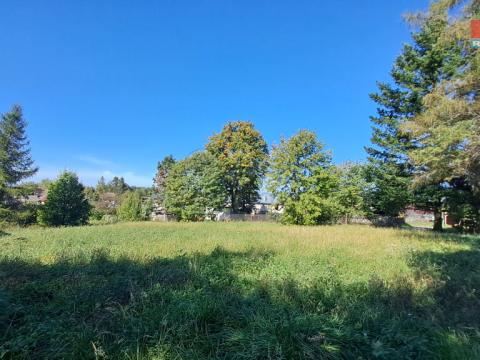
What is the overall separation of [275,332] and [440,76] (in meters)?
22.8

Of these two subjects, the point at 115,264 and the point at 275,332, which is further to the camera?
the point at 115,264

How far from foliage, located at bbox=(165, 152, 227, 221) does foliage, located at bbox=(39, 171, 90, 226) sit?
30.3 feet

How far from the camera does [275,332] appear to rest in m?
3.19

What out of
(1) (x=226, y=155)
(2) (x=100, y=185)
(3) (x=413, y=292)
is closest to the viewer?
(3) (x=413, y=292)

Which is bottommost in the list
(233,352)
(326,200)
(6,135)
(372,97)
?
(233,352)

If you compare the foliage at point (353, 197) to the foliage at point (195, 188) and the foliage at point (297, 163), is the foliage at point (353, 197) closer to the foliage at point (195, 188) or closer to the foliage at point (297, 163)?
the foliage at point (297, 163)

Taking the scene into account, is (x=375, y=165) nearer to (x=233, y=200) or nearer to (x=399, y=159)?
(x=399, y=159)

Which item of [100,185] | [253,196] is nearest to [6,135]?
[253,196]

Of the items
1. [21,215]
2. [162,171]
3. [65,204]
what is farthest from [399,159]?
[162,171]

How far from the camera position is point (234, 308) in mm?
3854

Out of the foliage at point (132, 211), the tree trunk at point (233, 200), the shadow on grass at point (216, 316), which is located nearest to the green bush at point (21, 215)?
the foliage at point (132, 211)

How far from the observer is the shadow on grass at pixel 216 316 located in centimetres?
294

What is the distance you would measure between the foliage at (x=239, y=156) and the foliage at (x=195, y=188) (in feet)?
4.23

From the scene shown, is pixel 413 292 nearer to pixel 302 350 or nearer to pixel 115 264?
pixel 302 350
